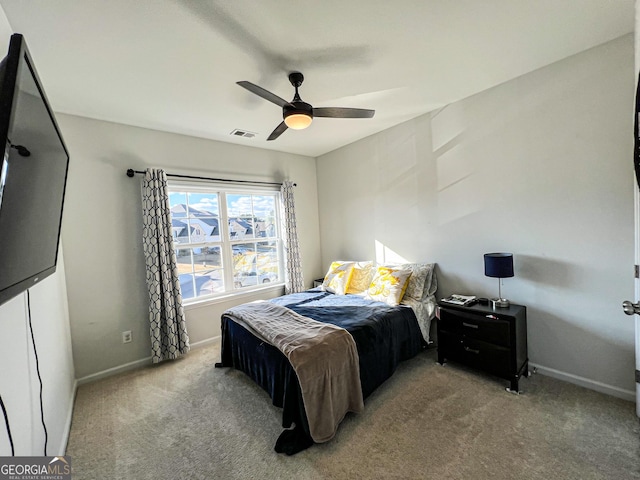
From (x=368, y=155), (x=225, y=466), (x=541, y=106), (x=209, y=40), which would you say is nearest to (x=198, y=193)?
(x=209, y=40)

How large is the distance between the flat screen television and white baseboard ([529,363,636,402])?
3422 mm

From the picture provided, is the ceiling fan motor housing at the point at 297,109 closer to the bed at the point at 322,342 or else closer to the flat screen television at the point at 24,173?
the flat screen television at the point at 24,173

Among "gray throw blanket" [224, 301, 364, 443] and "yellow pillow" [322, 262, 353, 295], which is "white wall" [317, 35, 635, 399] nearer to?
"yellow pillow" [322, 262, 353, 295]

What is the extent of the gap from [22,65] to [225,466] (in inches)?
81.9

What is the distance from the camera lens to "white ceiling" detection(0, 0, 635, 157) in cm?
154

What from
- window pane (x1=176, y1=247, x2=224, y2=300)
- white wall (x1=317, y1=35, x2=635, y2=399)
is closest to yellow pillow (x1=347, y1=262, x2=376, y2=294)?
white wall (x1=317, y1=35, x2=635, y2=399)

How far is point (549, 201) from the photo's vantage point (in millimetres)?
2271

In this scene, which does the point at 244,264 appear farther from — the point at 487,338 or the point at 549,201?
the point at 549,201

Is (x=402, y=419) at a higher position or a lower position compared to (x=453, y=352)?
lower

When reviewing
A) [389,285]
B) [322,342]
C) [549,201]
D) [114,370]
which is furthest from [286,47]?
[114,370]

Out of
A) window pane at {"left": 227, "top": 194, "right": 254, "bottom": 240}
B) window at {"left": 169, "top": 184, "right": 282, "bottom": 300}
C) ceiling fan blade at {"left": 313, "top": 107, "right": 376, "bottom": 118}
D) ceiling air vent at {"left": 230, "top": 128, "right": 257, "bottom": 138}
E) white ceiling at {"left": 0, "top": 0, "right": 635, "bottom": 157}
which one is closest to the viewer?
white ceiling at {"left": 0, "top": 0, "right": 635, "bottom": 157}

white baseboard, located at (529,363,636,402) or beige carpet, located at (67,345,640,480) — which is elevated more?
white baseboard, located at (529,363,636,402)

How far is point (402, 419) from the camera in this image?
76.2 inches

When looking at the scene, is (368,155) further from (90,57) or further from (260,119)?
(90,57)
